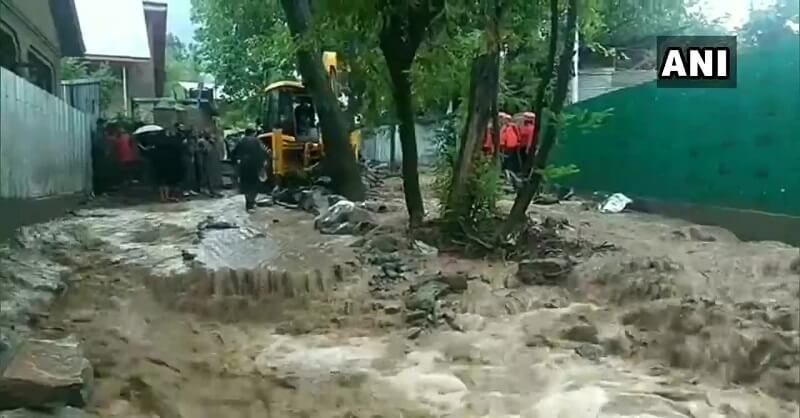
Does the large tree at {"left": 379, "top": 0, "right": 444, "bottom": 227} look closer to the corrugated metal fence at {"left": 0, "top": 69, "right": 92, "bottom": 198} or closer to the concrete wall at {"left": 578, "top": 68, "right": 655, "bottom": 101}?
the concrete wall at {"left": 578, "top": 68, "right": 655, "bottom": 101}

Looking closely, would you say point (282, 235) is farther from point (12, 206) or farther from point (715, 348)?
point (12, 206)

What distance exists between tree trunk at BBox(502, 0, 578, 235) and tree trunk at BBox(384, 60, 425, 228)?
0.43m

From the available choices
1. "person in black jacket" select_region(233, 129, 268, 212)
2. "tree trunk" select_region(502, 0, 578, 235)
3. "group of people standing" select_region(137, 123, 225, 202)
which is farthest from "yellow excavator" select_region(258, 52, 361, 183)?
"group of people standing" select_region(137, 123, 225, 202)

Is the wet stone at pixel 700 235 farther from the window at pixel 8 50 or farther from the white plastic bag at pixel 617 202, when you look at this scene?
the window at pixel 8 50

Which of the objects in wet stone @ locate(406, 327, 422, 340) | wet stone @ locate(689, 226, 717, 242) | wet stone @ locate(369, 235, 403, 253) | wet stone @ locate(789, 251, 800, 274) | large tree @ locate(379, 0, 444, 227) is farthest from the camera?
wet stone @ locate(369, 235, 403, 253)

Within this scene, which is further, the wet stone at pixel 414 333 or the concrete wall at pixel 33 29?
the wet stone at pixel 414 333

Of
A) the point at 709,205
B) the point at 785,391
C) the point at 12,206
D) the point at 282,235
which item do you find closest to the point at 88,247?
the point at 282,235

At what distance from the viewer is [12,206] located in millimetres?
1341

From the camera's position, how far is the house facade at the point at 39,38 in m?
1.51

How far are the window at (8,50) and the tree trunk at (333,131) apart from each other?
10.0 ft

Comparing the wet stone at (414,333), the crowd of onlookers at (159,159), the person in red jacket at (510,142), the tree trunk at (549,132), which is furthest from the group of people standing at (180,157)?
the person in red jacket at (510,142)

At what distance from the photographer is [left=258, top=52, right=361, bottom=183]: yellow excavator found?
195 inches

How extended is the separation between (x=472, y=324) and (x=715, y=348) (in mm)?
822

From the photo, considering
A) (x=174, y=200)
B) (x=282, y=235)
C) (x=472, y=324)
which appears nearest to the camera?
(x=472, y=324)
